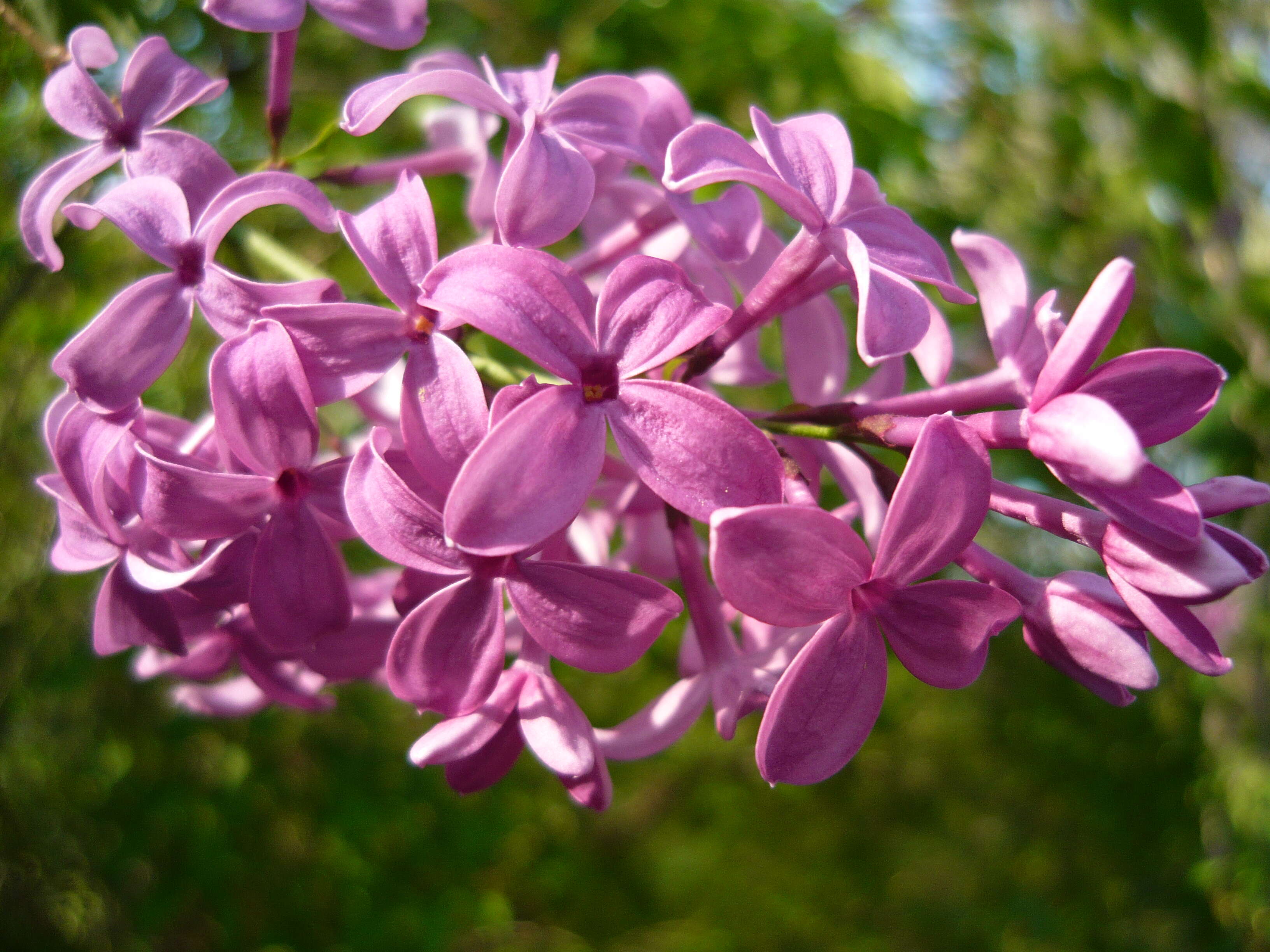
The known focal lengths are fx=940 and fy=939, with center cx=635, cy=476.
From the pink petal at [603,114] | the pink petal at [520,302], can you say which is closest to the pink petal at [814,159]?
the pink petal at [603,114]

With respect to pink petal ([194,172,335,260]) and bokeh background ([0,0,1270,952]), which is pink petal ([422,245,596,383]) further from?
bokeh background ([0,0,1270,952])

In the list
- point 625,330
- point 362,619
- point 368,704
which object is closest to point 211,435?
point 362,619

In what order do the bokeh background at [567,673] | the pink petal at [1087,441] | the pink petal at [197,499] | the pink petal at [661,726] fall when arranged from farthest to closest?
the bokeh background at [567,673] < the pink petal at [661,726] < the pink petal at [197,499] < the pink petal at [1087,441]

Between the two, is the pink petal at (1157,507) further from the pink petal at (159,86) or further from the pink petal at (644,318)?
the pink petal at (159,86)

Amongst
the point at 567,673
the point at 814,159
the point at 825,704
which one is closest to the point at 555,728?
the point at 825,704

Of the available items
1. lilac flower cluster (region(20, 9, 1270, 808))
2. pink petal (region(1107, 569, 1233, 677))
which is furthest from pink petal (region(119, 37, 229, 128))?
pink petal (region(1107, 569, 1233, 677))

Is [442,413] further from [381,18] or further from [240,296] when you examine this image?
Answer: [381,18]
